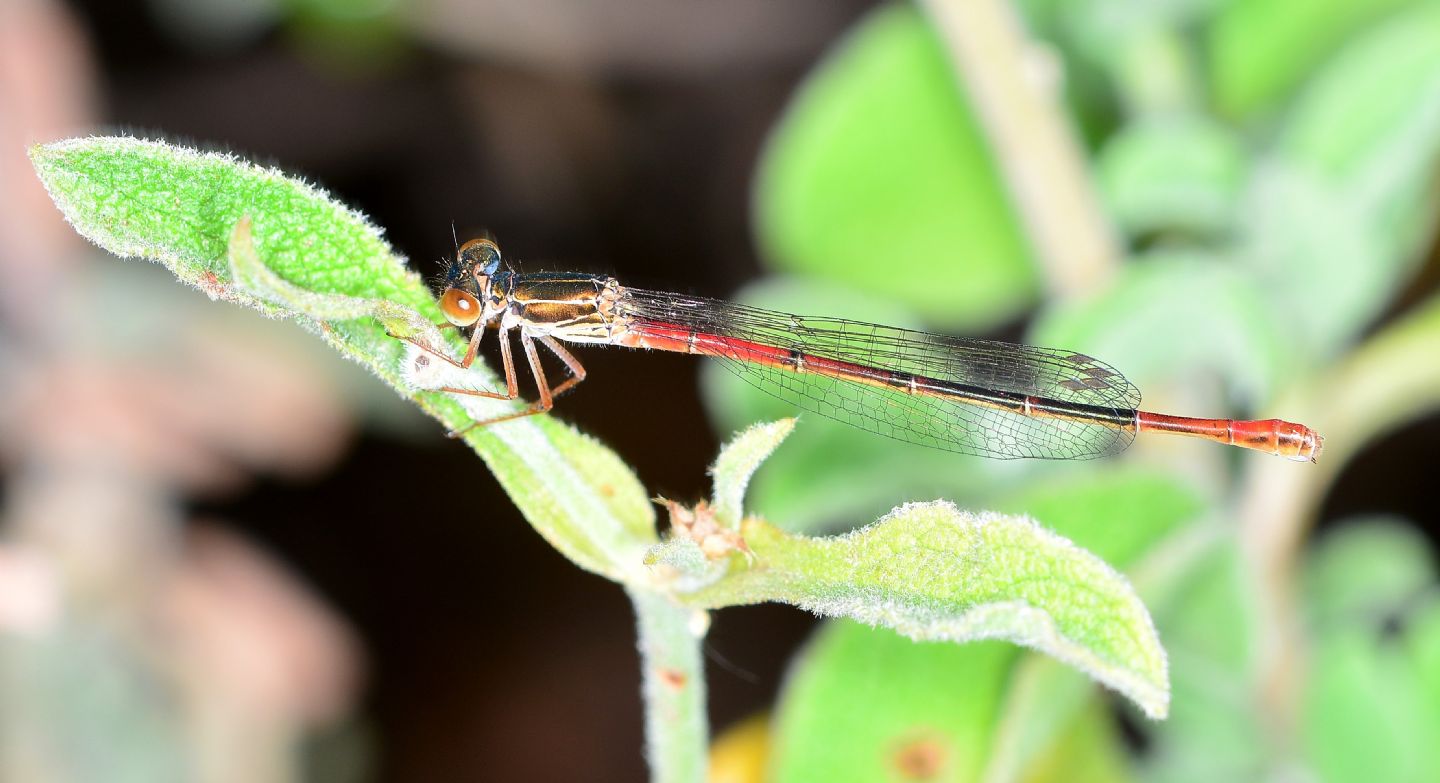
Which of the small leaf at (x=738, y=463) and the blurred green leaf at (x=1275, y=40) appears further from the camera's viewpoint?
the blurred green leaf at (x=1275, y=40)

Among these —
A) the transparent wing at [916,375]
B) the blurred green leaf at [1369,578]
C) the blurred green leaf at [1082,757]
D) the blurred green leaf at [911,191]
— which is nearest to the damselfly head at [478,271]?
the transparent wing at [916,375]

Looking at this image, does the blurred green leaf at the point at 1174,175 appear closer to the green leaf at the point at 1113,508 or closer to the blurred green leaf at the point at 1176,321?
the blurred green leaf at the point at 1176,321

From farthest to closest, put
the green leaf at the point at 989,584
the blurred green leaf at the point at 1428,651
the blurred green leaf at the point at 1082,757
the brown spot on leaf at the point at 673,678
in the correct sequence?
the blurred green leaf at the point at 1428,651, the blurred green leaf at the point at 1082,757, the brown spot on leaf at the point at 673,678, the green leaf at the point at 989,584

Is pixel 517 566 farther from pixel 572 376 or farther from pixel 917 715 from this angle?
pixel 917 715

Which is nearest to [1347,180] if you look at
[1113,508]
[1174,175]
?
[1174,175]

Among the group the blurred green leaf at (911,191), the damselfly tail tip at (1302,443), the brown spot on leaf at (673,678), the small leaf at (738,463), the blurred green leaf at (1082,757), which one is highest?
the blurred green leaf at (911,191)

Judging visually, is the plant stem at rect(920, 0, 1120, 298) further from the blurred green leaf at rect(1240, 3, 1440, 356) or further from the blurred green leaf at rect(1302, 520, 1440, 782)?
the blurred green leaf at rect(1302, 520, 1440, 782)

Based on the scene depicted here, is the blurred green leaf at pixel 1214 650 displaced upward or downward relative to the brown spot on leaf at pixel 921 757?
upward

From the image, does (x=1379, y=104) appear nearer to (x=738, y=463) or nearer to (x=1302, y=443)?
(x=1302, y=443)
